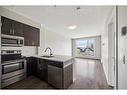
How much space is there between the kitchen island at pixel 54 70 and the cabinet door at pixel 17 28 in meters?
1.11

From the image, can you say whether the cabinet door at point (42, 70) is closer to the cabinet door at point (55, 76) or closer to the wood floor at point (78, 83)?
the wood floor at point (78, 83)

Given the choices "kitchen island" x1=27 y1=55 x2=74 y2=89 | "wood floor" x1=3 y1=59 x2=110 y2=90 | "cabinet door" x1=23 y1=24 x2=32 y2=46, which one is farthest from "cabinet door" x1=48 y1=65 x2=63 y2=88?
"cabinet door" x1=23 y1=24 x2=32 y2=46

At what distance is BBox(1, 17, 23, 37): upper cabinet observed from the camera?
2826 mm

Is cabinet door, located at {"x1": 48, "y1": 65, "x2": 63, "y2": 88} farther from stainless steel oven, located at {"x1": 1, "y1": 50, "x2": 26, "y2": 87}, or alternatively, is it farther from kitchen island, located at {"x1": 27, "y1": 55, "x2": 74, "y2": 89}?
stainless steel oven, located at {"x1": 1, "y1": 50, "x2": 26, "y2": 87}

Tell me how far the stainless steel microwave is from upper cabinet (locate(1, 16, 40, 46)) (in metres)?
0.13

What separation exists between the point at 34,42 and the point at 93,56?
7131 millimetres

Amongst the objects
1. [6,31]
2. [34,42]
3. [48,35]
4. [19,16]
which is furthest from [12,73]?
[48,35]

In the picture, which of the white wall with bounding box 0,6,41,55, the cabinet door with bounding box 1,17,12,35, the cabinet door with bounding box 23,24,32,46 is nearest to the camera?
the cabinet door with bounding box 1,17,12,35

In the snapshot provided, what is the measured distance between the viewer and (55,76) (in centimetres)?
268

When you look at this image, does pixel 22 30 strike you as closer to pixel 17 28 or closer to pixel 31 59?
pixel 17 28

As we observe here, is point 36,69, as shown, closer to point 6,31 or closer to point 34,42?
point 34,42

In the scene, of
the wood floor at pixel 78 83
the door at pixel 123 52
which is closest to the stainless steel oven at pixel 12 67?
the wood floor at pixel 78 83

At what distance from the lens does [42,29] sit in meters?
4.94

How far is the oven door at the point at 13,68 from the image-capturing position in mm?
2680
